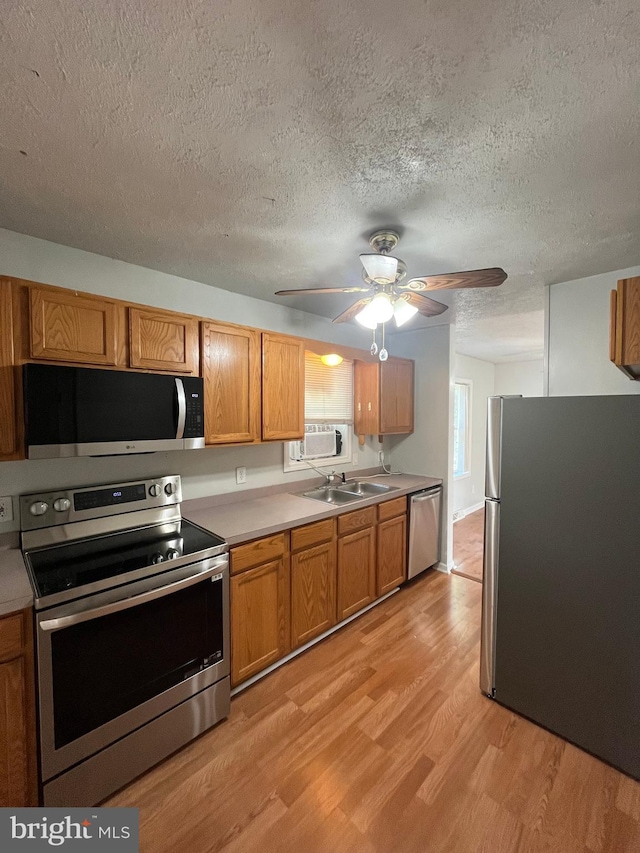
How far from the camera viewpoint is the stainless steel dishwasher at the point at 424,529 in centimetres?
311

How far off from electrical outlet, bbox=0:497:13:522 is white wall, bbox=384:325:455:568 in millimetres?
3168

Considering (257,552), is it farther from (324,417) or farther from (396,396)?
(396,396)

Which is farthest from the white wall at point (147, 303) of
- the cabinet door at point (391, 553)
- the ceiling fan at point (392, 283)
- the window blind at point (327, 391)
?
the ceiling fan at point (392, 283)

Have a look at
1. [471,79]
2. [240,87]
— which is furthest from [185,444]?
[471,79]

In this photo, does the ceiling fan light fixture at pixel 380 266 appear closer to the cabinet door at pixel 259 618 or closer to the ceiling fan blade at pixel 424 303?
the ceiling fan blade at pixel 424 303

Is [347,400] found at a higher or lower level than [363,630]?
higher

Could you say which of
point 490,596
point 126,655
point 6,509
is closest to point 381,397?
point 490,596

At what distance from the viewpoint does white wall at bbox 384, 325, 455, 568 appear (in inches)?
136

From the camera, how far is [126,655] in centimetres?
147

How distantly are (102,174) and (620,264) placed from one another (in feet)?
8.89

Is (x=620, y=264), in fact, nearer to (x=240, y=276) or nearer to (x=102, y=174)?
(x=240, y=276)

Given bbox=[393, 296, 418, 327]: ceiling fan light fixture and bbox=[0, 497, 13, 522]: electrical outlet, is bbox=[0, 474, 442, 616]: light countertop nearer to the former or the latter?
bbox=[0, 497, 13, 522]: electrical outlet

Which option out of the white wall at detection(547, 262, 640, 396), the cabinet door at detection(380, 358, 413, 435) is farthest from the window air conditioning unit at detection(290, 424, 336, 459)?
the white wall at detection(547, 262, 640, 396)

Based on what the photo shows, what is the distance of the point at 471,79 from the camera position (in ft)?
2.99
